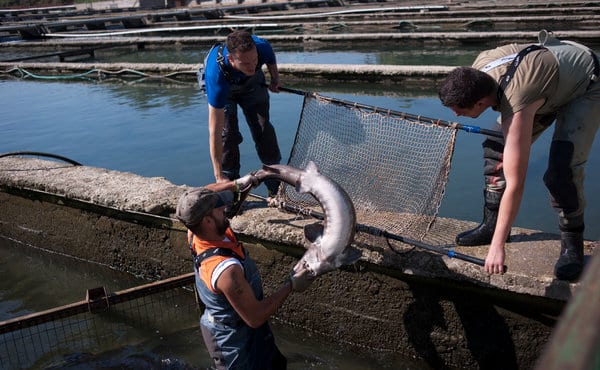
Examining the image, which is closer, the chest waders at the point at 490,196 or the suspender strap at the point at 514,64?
the suspender strap at the point at 514,64

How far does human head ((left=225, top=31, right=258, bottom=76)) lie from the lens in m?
4.18

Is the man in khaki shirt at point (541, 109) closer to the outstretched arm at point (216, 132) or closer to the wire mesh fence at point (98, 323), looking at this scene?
the outstretched arm at point (216, 132)

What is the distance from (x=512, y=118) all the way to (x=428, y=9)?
2245 centimetres

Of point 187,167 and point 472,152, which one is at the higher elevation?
point 472,152

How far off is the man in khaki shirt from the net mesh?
32.0 inches

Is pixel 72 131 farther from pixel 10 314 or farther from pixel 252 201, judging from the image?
pixel 252 201

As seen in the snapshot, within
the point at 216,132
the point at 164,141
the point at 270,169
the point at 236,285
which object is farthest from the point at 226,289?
the point at 164,141

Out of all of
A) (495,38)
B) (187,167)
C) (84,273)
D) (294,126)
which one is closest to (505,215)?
(84,273)

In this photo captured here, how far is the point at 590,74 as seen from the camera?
3240 mm

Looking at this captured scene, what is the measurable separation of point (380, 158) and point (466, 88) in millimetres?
1555

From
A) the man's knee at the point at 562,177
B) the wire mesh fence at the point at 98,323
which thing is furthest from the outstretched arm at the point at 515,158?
the wire mesh fence at the point at 98,323

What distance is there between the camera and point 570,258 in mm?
3428

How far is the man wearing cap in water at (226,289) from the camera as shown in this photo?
2.93 metres

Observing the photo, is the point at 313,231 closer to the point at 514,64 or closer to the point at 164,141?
the point at 514,64
